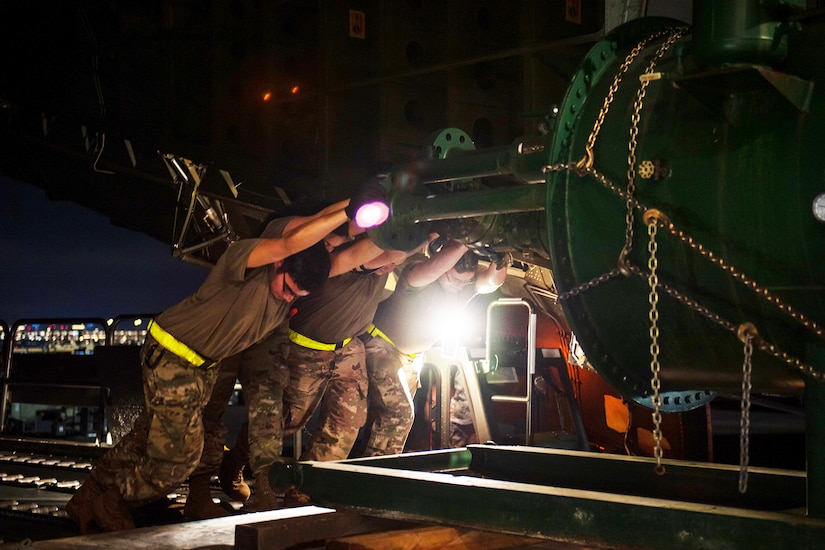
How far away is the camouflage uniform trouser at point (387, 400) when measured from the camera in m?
A: 6.29

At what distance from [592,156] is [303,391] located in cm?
335

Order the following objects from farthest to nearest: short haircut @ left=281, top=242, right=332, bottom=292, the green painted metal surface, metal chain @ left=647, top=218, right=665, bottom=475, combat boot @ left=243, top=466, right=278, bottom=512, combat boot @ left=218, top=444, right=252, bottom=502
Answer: combat boot @ left=218, top=444, right=252, bottom=502 < combat boot @ left=243, top=466, right=278, bottom=512 < short haircut @ left=281, top=242, right=332, bottom=292 < metal chain @ left=647, top=218, right=665, bottom=475 < the green painted metal surface

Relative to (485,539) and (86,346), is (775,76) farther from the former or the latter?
(86,346)

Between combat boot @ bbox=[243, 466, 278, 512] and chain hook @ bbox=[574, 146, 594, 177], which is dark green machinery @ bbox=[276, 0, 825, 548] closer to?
chain hook @ bbox=[574, 146, 594, 177]

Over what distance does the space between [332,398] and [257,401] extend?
554 mm

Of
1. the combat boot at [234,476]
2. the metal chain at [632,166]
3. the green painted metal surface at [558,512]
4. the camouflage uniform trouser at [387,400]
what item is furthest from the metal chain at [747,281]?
the combat boot at [234,476]

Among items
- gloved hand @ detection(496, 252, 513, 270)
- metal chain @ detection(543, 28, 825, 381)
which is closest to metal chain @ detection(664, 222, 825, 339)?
metal chain @ detection(543, 28, 825, 381)

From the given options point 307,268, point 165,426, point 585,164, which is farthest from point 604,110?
point 165,426

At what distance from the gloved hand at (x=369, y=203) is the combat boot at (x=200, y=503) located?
2.34 metres

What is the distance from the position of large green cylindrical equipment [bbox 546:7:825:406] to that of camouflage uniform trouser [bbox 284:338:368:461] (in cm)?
298

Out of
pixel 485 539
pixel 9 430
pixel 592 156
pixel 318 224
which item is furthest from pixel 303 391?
pixel 9 430

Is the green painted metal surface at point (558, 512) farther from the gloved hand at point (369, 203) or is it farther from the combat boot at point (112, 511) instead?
the combat boot at point (112, 511)

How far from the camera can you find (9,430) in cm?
1053

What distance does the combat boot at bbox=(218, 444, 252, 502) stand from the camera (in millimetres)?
6414
